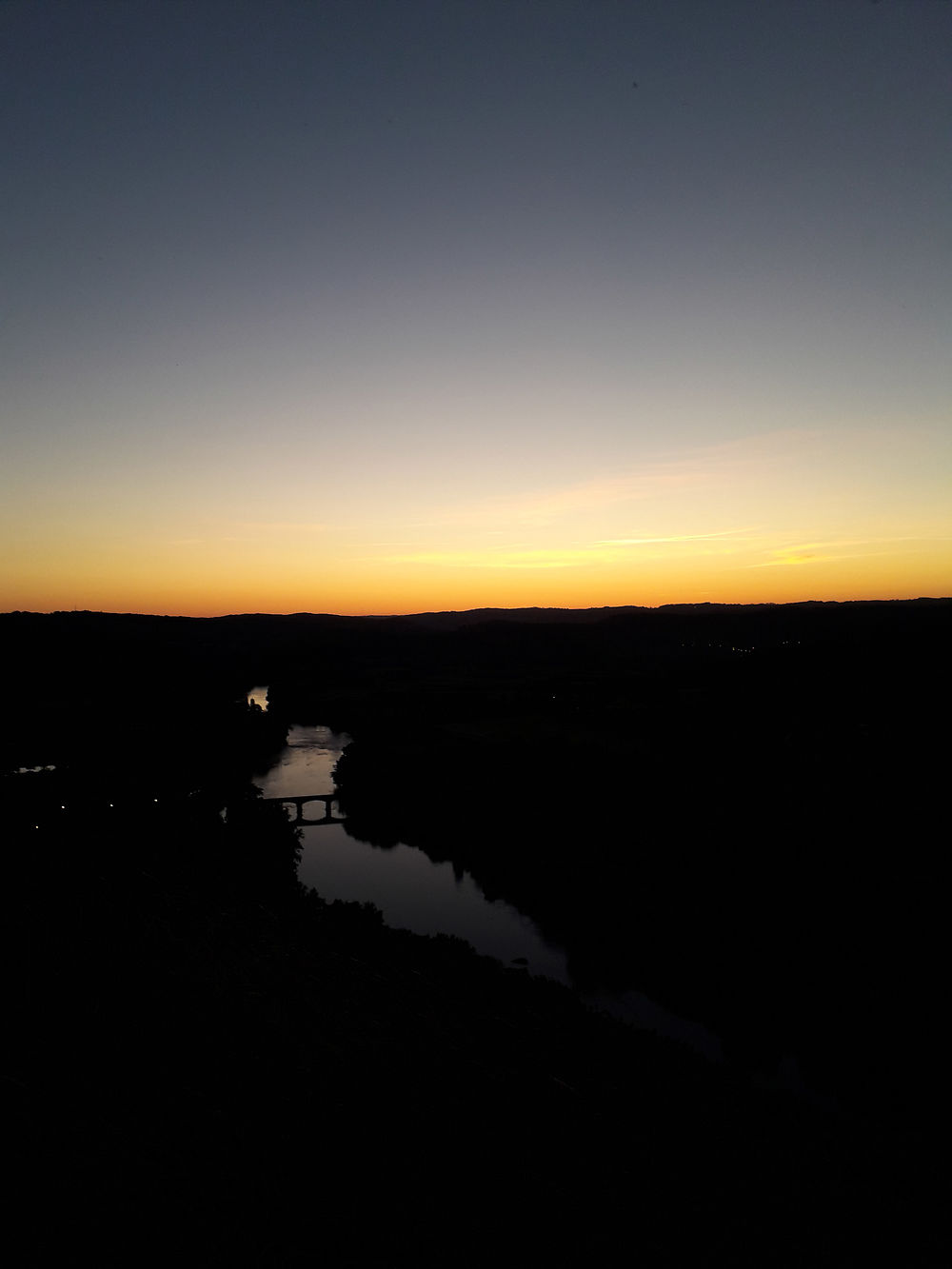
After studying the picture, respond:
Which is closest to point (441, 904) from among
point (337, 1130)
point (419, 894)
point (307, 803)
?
point (419, 894)

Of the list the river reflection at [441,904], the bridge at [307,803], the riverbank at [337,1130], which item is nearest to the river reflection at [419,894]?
the river reflection at [441,904]

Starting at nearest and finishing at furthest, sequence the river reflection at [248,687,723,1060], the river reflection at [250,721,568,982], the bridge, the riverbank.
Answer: the riverbank
the river reflection at [248,687,723,1060]
the river reflection at [250,721,568,982]
the bridge

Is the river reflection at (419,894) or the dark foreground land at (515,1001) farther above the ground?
the dark foreground land at (515,1001)

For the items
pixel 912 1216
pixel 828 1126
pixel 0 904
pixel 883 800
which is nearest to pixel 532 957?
pixel 828 1126

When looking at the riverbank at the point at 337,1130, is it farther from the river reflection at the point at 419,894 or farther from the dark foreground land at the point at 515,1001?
the river reflection at the point at 419,894

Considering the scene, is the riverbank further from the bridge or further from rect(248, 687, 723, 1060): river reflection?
the bridge

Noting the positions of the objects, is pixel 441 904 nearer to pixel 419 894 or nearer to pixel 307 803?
pixel 419 894

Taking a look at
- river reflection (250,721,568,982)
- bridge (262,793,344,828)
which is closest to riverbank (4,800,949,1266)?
river reflection (250,721,568,982)

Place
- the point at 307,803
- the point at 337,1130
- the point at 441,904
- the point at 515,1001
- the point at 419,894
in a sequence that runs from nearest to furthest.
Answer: the point at 337,1130
the point at 515,1001
the point at 441,904
the point at 419,894
the point at 307,803
